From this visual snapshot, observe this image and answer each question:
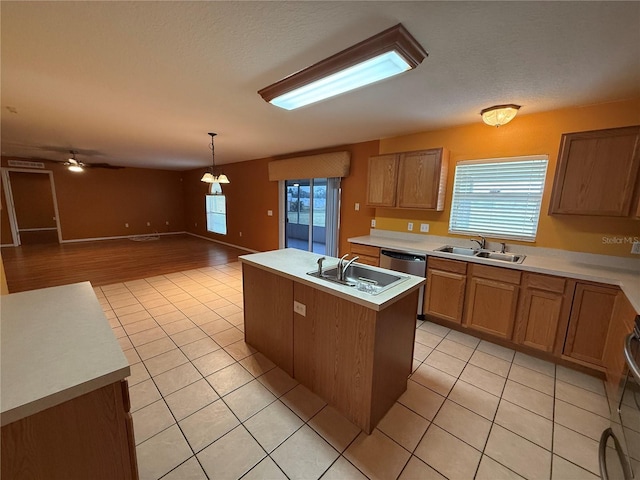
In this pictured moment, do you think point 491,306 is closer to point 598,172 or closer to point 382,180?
point 598,172

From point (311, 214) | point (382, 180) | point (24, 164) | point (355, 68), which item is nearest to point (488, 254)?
point (382, 180)

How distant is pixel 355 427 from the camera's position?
1.67 metres

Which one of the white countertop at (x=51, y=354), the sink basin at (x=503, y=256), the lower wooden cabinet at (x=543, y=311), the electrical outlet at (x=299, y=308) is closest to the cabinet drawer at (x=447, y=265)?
the sink basin at (x=503, y=256)

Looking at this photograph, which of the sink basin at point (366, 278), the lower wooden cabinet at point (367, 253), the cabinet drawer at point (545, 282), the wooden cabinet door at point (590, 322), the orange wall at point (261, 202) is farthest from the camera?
the orange wall at point (261, 202)

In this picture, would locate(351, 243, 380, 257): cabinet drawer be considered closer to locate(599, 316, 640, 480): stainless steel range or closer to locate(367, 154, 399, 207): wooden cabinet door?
locate(367, 154, 399, 207): wooden cabinet door

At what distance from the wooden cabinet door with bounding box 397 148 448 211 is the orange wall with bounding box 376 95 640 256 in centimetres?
26

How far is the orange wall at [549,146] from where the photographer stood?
7.51 feet

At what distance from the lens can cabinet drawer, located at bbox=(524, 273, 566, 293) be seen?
7.23 feet

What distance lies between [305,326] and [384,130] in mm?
2683

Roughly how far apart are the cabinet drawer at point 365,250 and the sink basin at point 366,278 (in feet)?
4.01

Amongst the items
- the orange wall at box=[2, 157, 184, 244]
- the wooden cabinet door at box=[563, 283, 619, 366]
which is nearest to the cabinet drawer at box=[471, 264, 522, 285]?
the wooden cabinet door at box=[563, 283, 619, 366]

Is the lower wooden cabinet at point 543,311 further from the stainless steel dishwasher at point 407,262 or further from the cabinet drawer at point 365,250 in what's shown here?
the cabinet drawer at point 365,250

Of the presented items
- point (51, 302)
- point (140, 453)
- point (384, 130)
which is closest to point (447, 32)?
point (384, 130)

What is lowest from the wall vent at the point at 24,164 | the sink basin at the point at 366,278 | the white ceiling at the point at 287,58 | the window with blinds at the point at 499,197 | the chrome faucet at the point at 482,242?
the sink basin at the point at 366,278
